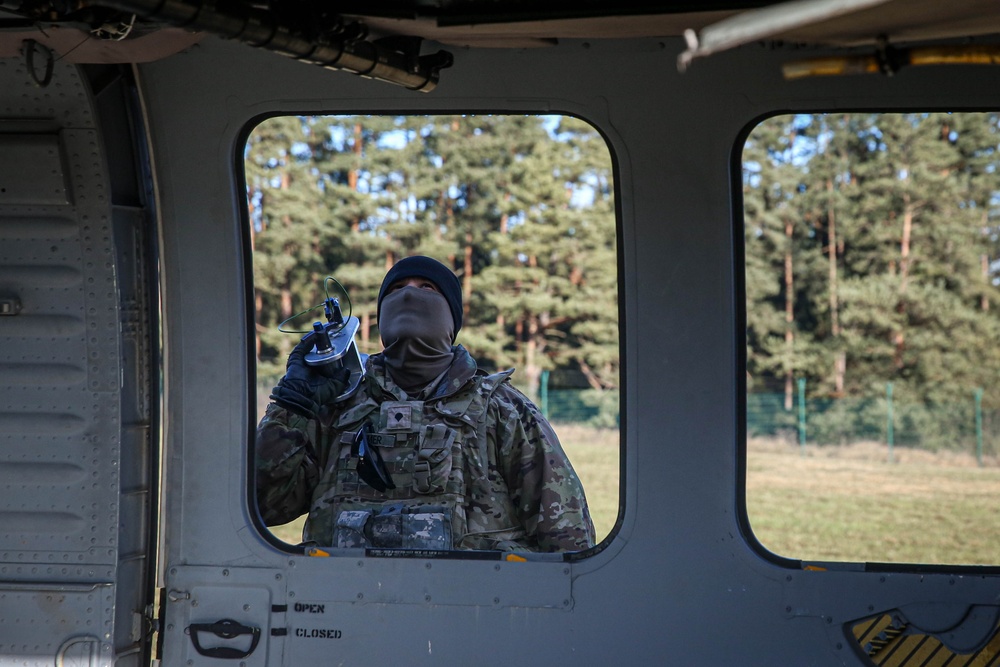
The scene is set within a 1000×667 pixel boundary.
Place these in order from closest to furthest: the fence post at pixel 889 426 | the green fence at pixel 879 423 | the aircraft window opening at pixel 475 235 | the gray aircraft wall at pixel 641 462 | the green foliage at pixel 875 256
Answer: the gray aircraft wall at pixel 641 462 → the green fence at pixel 879 423 → the fence post at pixel 889 426 → the aircraft window opening at pixel 475 235 → the green foliage at pixel 875 256

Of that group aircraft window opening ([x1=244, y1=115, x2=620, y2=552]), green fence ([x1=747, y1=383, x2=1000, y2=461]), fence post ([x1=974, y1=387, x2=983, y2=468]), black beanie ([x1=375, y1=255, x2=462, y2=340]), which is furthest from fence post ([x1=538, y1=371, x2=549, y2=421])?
black beanie ([x1=375, y1=255, x2=462, y2=340])

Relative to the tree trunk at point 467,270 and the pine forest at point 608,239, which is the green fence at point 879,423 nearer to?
the pine forest at point 608,239

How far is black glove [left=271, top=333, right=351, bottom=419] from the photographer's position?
380 cm

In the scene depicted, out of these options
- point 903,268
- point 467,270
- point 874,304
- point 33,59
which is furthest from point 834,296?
point 33,59

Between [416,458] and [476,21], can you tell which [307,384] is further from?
[476,21]

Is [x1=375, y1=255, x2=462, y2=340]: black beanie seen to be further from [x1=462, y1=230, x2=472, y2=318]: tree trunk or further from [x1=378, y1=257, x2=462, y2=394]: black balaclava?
[x1=462, y1=230, x2=472, y2=318]: tree trunk

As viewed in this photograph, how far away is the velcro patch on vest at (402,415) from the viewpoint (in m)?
3.79

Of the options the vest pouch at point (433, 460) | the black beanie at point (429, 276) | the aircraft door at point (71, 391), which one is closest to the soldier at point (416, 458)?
the vest pouch at point (433, 460)

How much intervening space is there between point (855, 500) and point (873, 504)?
317 mm

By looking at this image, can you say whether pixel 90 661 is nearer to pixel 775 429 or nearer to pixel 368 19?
pixel 368 19

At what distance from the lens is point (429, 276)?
4281mm

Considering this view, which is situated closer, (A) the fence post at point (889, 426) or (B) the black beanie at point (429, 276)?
(B) the black beanie at point (429, 276)

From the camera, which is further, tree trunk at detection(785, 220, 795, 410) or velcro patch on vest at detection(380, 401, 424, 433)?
tree trunk at detection(785, 220, 795, 410)

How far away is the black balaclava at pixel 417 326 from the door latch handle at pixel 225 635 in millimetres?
1092
